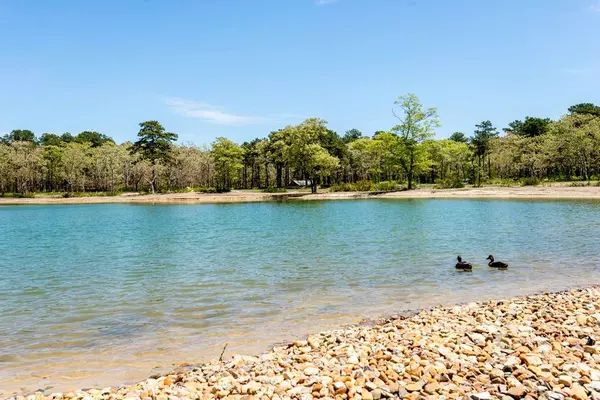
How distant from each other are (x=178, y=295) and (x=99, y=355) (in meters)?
4.78

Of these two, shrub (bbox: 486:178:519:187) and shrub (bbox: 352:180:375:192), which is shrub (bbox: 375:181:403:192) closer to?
shrub (bbox: 352:180:375:192)

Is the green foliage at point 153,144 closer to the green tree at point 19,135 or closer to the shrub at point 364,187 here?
the shrub at point 364,187

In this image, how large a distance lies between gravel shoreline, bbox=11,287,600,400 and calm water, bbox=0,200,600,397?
1.40m

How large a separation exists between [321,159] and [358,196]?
429 inches

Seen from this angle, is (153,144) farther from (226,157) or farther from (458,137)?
(458,137)

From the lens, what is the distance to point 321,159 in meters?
82.4

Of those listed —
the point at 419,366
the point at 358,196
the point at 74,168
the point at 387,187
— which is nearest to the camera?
the point at 419,366

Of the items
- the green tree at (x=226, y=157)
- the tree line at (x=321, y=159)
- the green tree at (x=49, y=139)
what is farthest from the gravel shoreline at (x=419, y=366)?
the green tree at (x=49, y=139)

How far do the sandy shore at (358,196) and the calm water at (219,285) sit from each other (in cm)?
3693

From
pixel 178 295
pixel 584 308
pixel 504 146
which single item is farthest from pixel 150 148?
pixel 584 308

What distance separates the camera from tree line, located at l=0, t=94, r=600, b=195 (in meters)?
82.8

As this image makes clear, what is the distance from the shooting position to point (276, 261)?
19.1 m

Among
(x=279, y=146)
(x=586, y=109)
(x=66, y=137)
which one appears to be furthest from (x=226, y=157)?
(x=66, y=137)

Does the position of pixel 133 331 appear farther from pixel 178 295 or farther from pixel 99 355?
pixel 178 295
